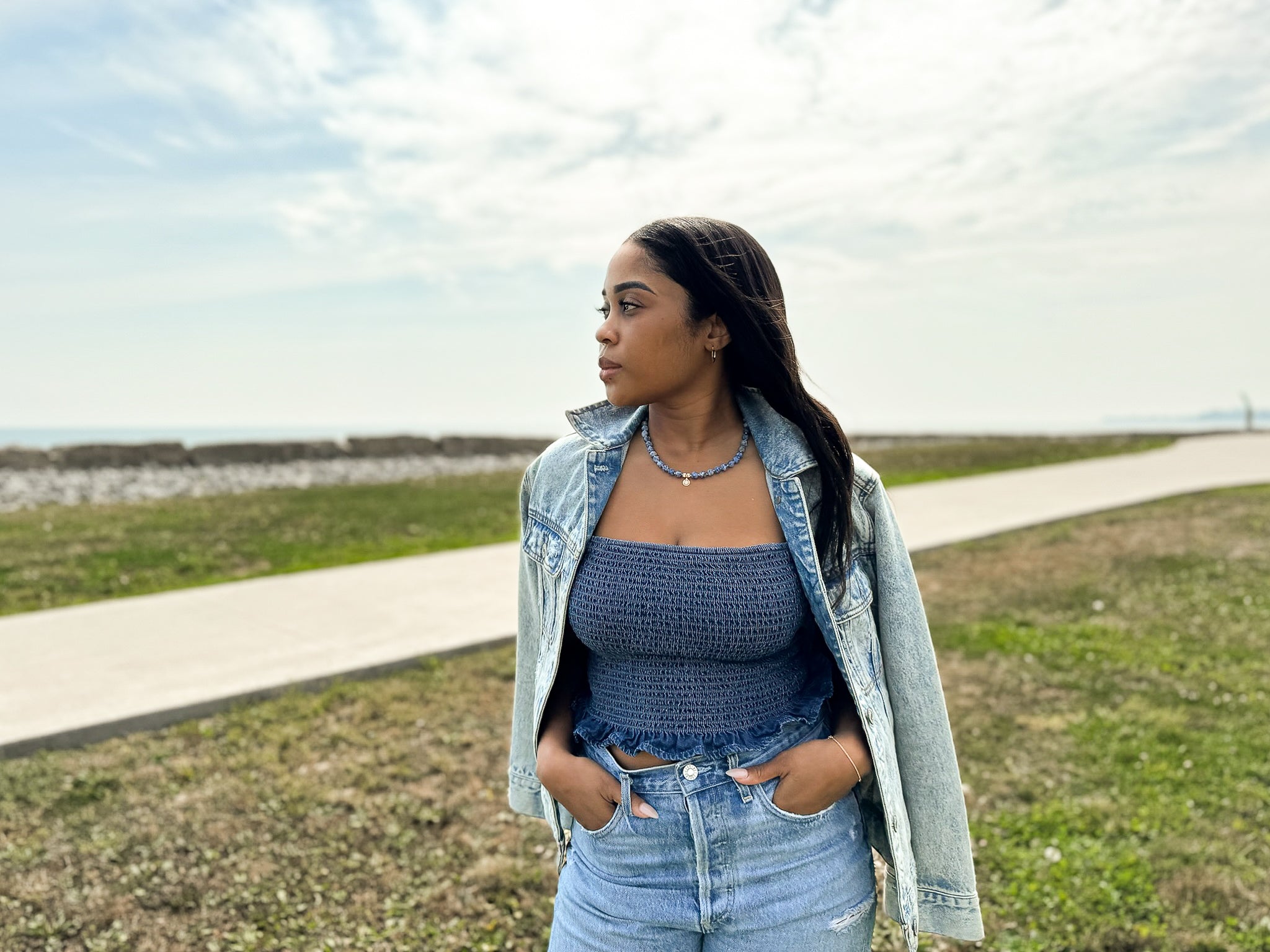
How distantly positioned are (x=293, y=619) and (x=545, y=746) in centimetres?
552

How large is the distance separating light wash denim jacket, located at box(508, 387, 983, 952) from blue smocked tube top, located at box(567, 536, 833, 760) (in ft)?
0.25

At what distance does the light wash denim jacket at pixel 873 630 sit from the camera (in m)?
2.09

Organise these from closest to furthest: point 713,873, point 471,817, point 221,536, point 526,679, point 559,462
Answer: point 713,873 → point 559,462 → point 526,679 → point 471,817 → point 221,536

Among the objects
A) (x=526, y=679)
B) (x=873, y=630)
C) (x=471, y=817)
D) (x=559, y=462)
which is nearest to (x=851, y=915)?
(x=873, y=630)

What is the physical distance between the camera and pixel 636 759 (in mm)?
2031

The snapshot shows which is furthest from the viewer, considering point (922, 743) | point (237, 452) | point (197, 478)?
point (237, 452)

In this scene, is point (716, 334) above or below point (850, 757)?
above

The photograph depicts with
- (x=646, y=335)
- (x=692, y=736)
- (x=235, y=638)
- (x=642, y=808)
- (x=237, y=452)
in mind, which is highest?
(x=646, y=335)

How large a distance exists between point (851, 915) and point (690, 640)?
2.10 feet

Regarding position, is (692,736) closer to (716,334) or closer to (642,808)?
(642,808)

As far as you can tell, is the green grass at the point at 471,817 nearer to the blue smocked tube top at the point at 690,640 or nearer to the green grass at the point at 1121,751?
the green grass at the point at 1121,751

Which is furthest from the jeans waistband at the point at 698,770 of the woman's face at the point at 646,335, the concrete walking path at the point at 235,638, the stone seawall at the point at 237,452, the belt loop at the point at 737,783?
the stone seawall at the point at 237,452

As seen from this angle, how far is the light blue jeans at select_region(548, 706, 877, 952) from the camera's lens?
194cm

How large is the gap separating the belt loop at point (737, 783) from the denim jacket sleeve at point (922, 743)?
0.41 metres
